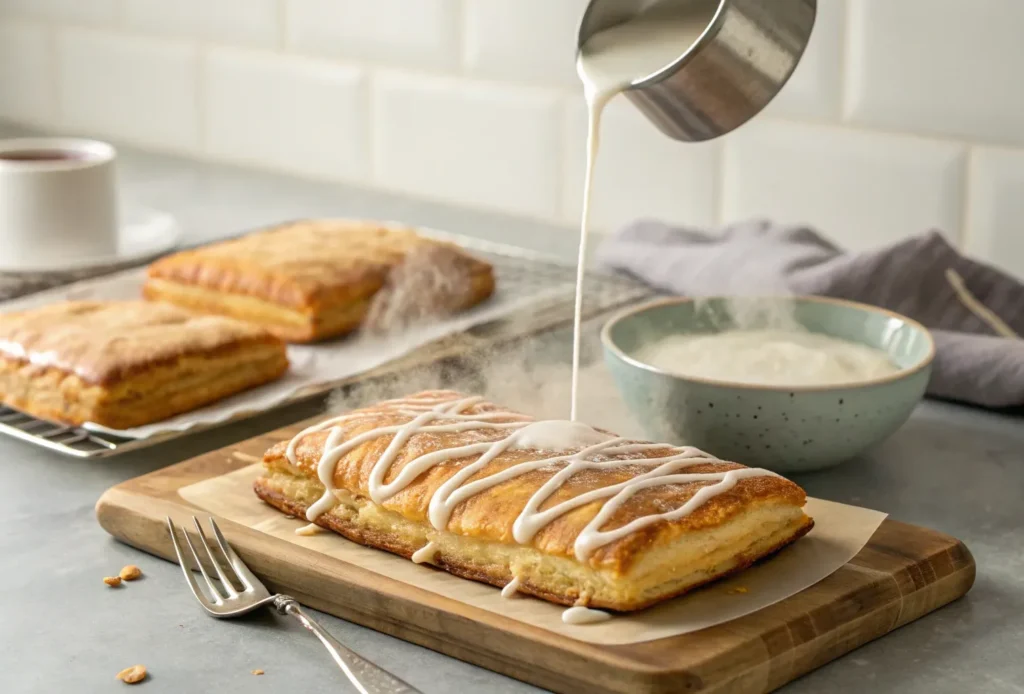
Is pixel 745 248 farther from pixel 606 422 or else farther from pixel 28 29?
pixel 28 29

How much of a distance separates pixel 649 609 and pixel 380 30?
156 cm

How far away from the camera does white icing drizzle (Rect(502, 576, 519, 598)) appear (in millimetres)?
913

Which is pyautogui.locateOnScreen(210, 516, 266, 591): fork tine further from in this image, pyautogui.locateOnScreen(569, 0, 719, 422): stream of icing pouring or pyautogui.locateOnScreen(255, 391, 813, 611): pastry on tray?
pyautogui.locateOnScreen(569, 0, 719, 422): stream of icing pouring

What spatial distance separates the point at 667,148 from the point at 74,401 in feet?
3.18

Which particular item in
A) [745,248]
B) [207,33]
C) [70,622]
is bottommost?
[70,622]

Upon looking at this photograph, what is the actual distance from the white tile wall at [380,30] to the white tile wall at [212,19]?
0.07 metres

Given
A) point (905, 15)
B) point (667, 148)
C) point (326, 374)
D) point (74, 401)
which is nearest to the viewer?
point (74, 401)

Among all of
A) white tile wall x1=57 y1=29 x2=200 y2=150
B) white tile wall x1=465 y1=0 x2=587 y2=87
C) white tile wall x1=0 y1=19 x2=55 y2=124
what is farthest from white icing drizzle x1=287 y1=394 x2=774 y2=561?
white tile wall x1=0 y1=19 x2=55 y2=124

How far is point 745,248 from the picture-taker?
1660mm

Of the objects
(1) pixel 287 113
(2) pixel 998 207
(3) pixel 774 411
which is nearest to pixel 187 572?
(3) pixel 774 411

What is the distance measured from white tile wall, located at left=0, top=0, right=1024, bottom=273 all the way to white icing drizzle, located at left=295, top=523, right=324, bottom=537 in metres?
0.97

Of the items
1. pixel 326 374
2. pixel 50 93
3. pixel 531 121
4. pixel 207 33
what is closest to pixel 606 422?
pixel 326 374

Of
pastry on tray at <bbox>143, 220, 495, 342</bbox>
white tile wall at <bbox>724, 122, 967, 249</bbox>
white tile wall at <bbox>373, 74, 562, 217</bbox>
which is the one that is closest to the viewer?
pastry on tray at <bbox>143, 220, 495, 342</bbox>

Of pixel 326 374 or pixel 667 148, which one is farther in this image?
pixel 667 148
